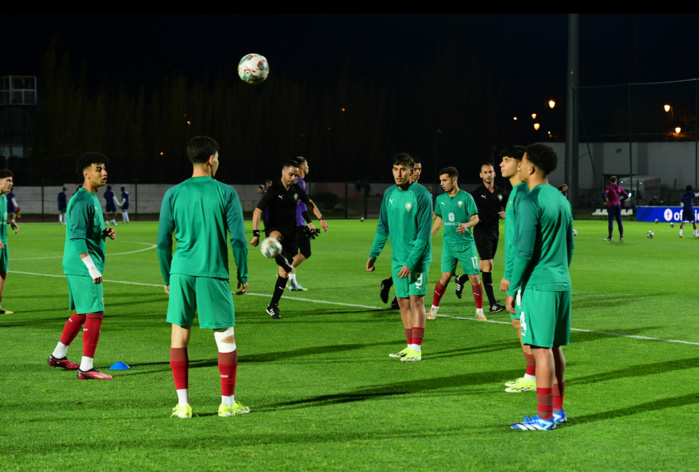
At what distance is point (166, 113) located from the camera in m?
97.4

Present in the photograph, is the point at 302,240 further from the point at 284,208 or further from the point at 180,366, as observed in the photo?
the point at 180,366

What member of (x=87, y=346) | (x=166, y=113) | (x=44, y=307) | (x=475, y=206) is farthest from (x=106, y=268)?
(x=166, y=113)

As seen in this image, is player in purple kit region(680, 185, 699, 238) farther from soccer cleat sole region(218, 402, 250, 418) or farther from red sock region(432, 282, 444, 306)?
soccer cleat sole region(218, 402, 250, 418)

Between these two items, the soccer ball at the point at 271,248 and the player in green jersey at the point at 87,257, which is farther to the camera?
the soccer ball at the point at 271,248

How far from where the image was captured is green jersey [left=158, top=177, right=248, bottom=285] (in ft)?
21.1

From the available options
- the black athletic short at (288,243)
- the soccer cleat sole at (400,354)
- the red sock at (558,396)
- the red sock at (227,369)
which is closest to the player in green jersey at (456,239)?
the black athletic short at (288,243)

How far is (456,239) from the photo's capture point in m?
12.2

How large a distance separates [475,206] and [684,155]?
209 feet

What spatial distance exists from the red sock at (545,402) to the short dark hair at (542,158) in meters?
1.58

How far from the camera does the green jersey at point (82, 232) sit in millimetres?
8109

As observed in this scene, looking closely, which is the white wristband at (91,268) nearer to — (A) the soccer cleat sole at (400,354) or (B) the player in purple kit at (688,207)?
(A) the soccer cleat sole at (400,354)

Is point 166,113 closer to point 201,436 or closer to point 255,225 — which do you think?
point 255,225

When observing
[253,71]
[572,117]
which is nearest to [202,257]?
[253,71]

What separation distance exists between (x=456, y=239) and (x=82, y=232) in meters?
5.75
